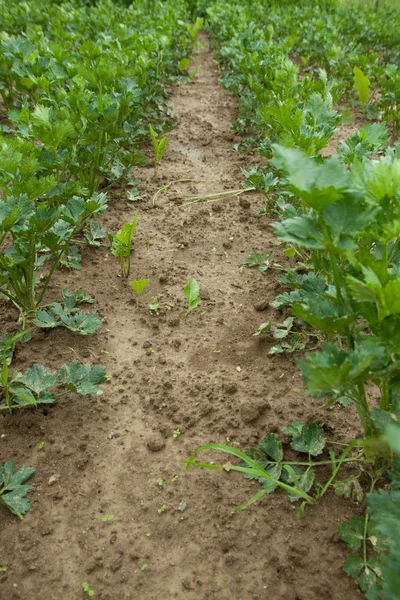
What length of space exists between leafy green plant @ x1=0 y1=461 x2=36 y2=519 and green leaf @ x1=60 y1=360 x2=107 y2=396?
1.03 feet

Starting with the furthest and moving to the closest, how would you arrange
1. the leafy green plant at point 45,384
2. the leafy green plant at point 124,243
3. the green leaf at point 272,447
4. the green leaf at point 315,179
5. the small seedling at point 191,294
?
the leafy green plant at point 124,243 → the small seedling at point 191,294 → the leafy green plant at point 45,384 → the green leaf at point 272,447 → the green leaf at point 315,179

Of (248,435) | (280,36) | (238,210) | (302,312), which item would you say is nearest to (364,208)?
(302,312)

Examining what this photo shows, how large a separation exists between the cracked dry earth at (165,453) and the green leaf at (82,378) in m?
0.13

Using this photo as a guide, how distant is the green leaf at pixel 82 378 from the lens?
1865 mm

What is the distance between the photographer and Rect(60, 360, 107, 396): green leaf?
1.87 meters

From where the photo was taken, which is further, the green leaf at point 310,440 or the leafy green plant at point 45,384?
the leafy green plant at point 45,384

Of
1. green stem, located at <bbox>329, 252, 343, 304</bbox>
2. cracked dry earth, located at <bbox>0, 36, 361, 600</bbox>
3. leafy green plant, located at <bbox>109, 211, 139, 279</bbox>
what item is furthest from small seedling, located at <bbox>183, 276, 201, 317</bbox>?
green stem, located at <bbox>329, 252, 343, 304</bbox>

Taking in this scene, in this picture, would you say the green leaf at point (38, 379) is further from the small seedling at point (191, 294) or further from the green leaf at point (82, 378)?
the small seedling at point (191, 294)

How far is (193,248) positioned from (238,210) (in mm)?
570

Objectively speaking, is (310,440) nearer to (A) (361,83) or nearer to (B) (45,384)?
(B) (45,384)

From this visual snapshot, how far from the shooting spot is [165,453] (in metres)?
1.82

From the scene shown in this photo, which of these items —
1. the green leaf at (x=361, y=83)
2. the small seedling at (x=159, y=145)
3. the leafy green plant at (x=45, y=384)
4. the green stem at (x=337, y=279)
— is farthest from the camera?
the green leaf at (x=361, y=83)

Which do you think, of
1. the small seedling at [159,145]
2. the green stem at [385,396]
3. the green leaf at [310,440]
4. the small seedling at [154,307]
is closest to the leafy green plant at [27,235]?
the small seedling at [154,307]

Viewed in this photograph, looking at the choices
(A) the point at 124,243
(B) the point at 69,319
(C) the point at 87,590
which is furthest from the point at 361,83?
(C) the point at 87,590
